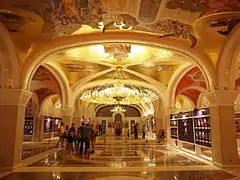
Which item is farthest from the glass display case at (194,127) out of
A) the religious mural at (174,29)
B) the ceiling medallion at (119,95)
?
the religious mural at (174,29)

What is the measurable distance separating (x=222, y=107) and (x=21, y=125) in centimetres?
619

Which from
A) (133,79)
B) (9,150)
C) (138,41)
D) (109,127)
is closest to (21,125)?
(9,150)

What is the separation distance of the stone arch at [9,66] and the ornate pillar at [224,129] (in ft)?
20.1

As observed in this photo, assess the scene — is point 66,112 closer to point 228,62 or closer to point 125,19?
point 125,19

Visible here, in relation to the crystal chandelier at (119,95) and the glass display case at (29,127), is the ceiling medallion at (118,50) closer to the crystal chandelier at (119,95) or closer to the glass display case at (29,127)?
the crystal chandelier at (119,95)

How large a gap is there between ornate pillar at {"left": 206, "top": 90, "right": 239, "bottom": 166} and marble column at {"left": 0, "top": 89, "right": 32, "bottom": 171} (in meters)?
5.95

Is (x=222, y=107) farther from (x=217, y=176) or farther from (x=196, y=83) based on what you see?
(x=196, y=83)

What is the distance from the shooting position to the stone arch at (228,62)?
620 cm

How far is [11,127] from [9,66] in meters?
1.77

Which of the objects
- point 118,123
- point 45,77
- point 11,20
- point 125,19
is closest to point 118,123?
point 118,123

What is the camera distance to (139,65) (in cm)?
1097

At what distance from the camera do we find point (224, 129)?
6629 millimetres

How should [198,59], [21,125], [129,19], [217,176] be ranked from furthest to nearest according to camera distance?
1. [198,59]
2. [21,125]
3. [129,19]
4. [217,176]

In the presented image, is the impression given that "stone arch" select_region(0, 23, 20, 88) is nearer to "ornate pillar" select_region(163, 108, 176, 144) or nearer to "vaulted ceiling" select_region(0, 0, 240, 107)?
"vaulted ceiling" select_region(0, 0, 240, 107)
